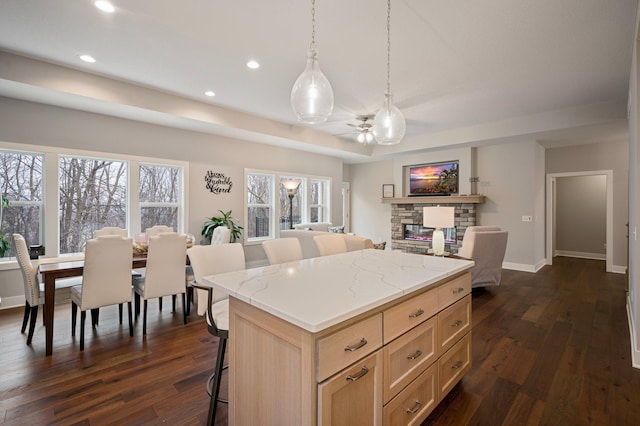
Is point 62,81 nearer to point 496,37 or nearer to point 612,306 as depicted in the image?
point 496,37

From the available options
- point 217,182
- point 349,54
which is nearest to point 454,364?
point 349,54

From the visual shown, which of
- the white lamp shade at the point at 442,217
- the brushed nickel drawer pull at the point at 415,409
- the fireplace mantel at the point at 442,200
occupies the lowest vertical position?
the brushed nickel drawer pull at the point at 415,409

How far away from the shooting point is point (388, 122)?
2516 millimetres

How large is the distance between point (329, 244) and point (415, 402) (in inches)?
66.0

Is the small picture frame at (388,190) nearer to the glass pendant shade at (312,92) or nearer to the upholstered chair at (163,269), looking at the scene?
the upholstered chair at (163,269)

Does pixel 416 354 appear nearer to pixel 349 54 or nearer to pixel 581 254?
pixel 349 54

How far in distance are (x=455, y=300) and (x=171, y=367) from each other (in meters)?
2.22

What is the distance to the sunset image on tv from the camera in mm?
6797

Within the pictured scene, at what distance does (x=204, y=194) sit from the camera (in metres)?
5.37

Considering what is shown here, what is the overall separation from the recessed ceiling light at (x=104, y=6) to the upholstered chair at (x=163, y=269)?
1969 mm

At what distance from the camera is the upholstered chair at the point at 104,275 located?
2613mm

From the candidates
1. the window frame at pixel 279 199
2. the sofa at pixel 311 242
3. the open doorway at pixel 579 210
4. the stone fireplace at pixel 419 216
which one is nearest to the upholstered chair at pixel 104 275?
the sofa at pixel 311 242

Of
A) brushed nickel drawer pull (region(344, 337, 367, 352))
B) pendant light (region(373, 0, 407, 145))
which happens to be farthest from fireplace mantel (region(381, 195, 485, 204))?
brushed nickel drawer pull (region(344, 337, 367, 352))

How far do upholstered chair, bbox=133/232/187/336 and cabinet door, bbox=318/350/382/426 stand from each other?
2.51 metres
